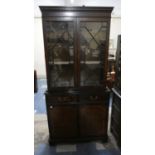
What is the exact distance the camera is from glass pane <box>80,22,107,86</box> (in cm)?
216

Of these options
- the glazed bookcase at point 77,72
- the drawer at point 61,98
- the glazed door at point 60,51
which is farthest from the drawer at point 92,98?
the glazed door at point 60,51

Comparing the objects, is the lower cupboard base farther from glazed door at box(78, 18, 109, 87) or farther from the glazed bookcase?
glazed door at box(78, 18, 109, 87)

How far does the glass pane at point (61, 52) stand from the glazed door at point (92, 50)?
→ 5.8 inches

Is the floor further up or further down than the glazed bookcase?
further down

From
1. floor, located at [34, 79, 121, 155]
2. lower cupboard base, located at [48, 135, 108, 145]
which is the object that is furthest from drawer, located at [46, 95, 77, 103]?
Result: floor, located at [34, 79, 121, 155]

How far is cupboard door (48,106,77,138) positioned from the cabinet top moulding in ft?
4.22

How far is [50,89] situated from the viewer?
2264mm

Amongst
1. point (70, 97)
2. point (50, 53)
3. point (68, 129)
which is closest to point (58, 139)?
point (68, 129)

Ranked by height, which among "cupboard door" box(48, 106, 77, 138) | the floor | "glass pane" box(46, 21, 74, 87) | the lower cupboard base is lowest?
the floor

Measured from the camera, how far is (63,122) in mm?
2326
